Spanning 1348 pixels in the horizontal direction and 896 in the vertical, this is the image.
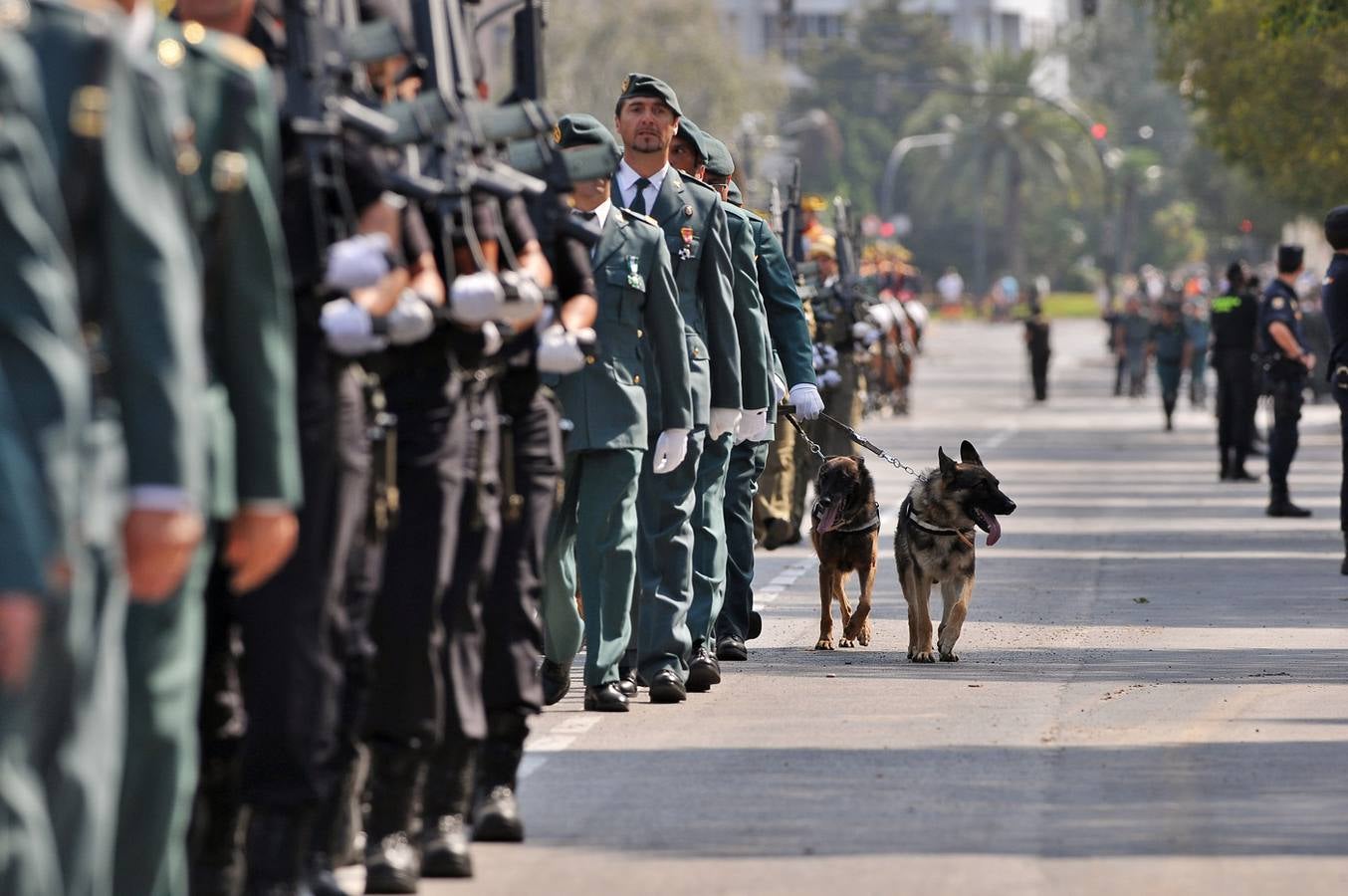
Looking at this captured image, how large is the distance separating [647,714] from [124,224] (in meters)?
6.44

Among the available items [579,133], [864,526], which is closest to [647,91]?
[579,133]

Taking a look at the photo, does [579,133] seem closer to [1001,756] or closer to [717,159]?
[1001,756]

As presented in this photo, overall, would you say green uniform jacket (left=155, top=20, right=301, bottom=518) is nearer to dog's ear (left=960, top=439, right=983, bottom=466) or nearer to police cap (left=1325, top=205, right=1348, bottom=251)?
dog's ear (left=960, top=439, right=983, bottom=466)

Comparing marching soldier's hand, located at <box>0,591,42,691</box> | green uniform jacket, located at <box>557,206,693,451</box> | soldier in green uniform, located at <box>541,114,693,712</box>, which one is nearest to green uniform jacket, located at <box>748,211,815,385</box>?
green uniform jacket, located at <box>557,206,693,451</box>

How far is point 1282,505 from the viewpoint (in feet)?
80.2

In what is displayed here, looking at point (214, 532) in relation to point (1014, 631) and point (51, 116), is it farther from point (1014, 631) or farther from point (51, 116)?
point (1014, 631)

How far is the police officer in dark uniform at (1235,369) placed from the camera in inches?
1151

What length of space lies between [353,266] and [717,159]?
22.5 ft

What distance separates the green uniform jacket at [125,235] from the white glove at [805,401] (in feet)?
28.6

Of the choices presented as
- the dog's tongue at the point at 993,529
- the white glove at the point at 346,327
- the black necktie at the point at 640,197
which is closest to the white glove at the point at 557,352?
the white glove at the point at 346,327

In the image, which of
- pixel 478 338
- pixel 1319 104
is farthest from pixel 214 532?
pixel 1319 104

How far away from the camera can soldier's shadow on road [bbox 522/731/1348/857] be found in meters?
8.81

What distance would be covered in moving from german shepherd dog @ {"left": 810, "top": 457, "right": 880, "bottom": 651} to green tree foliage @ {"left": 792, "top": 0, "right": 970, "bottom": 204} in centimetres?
13581

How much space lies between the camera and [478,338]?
8.18 m
